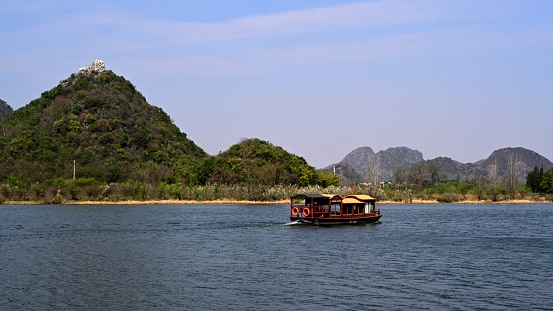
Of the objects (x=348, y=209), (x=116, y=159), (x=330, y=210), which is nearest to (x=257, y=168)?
(x=116, y=159)

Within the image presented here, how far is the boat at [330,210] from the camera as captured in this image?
220ft

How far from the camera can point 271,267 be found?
1543 inches

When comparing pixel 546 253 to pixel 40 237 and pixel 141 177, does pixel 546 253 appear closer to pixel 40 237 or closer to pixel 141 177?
pixel 40 237

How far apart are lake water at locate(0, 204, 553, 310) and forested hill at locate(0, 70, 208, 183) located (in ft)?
223

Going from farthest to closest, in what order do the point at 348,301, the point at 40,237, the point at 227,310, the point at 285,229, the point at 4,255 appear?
the point at 285,229 < the point at 40,237 < the point at 4,255 < the point at 348,301 < the point at 227,310

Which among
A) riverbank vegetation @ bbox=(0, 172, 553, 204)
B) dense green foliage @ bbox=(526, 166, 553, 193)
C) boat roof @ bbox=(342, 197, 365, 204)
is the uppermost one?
dense green foliage @ bbox=(526, 166, 553, 193)

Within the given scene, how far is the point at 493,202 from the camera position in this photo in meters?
142

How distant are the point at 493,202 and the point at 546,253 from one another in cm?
9905

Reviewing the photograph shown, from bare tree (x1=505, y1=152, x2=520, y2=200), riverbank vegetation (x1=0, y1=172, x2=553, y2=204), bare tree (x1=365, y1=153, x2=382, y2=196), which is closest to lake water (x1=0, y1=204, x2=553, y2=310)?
riverbank vegetation (x1=0, y1=172, x2=553, y2=204)

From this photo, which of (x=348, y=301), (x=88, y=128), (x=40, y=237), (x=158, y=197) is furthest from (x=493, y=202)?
(x=348, y=301)

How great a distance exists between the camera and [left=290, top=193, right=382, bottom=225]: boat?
220 feet

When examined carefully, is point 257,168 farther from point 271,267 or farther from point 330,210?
point 271,267

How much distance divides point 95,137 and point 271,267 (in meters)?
121

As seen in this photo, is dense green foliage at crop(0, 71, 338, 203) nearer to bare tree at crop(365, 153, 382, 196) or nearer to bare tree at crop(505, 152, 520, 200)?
bare tree at crop(365, 153, 382, 196)
